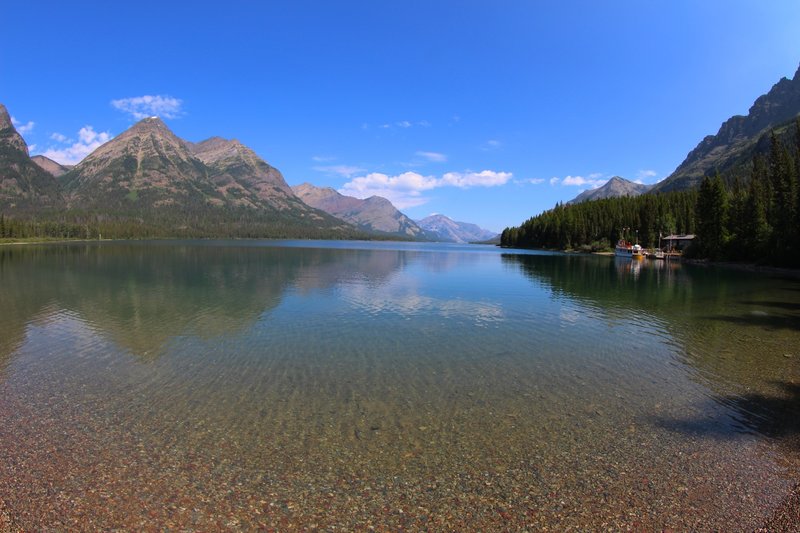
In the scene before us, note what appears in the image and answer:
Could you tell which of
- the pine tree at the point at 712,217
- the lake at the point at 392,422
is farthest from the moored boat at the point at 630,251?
the lake at the point at 392,422

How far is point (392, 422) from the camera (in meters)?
14.4

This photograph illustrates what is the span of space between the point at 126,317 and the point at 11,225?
221496 mm

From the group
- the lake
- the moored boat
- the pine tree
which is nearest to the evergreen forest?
the pine tree

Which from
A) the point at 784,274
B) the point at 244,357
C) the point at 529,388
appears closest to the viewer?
the point at 529,388

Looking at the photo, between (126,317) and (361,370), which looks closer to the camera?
(361,370)

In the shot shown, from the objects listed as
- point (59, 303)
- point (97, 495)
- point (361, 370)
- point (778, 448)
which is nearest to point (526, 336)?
point (361, 370)

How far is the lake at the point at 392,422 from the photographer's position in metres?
9.77

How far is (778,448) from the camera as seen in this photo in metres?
12.9

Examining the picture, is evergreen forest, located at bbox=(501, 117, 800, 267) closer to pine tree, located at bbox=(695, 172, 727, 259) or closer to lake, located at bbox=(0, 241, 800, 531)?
pine tree, located at bbox=(695, 172, 727, 259)

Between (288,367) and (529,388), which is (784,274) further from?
(288,367)

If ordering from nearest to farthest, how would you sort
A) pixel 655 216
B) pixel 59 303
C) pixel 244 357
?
pixel 244 357, pixel 59 303, pixel 655 216

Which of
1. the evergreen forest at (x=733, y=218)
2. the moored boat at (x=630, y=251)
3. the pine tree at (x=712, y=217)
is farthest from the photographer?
the moored boat at (x=630, y=251)

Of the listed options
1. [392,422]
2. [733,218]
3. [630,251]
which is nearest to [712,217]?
[733,218]

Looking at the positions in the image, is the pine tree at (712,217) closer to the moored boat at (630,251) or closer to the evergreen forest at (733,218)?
the evergreen forest at (733,218)
